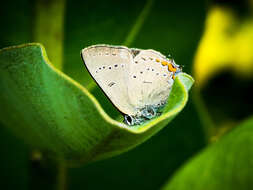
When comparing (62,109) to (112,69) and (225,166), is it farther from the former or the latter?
(225,166)

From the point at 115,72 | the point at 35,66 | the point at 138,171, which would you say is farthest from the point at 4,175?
the point at 35,66

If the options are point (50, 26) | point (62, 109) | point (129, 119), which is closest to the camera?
point (62, 109)

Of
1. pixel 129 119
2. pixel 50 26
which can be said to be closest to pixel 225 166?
pixel 129 119

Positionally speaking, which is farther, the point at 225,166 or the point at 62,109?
the point at 225,166

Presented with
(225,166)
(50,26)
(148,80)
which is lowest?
(225,166)

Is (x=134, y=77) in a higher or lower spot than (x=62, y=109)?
lower

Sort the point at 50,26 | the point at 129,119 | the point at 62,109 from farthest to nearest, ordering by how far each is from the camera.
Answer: the point at 129,119, the point at 50,26, the point at 62,109

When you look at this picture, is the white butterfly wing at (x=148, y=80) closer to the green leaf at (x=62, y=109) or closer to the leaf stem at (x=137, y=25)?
the leaf stem at (x=137, y=25)

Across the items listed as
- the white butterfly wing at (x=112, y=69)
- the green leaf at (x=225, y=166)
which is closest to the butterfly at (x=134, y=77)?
the white butterfly wing at (x=112, y=69)
